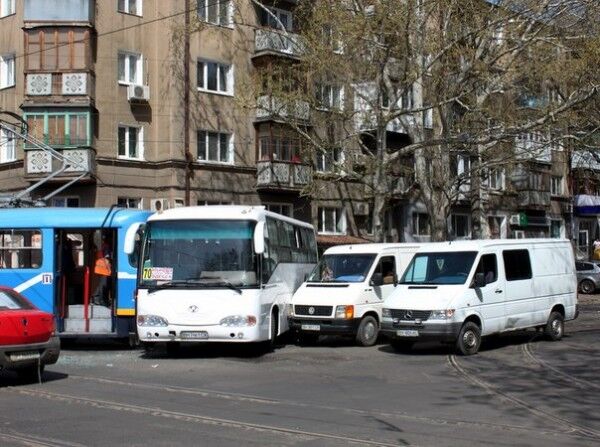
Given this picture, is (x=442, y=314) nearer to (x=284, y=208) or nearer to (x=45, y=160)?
(x=45, y=160)

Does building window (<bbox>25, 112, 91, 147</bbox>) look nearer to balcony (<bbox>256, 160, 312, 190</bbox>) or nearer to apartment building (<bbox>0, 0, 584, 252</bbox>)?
apartment building (<bbox>0, 0, 584, 252</bbox>)

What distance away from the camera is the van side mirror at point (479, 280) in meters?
17.1

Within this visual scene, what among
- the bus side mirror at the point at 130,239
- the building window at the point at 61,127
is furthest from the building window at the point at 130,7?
the bus side mirror at the point at 130,239

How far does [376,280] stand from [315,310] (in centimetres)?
174

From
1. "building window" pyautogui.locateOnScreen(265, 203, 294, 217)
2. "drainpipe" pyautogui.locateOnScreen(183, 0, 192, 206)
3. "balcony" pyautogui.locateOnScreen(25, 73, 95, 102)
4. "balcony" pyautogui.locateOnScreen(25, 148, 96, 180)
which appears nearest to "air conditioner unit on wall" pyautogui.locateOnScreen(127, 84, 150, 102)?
"balcony" pyautogui.locateOnScreen(25, 73, 95, 102)

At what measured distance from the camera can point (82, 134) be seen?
108 feet

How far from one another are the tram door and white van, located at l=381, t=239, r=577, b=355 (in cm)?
624

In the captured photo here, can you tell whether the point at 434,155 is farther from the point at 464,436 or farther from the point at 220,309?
the point at 464,436

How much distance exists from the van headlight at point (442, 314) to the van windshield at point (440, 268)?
0.92 meters

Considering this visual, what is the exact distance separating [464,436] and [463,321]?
802 centimetres

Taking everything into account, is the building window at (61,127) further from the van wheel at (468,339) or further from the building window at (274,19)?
the van wheel at (468,339)

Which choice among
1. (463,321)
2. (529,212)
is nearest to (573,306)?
(463,321)

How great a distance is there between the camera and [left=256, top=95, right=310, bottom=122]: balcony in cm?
2994

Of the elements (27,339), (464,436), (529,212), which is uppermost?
(529,212)
